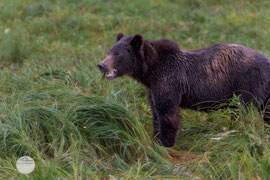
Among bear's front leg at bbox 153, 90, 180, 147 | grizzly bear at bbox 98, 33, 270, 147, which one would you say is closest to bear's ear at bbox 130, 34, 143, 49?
grizzly bear at bbox 98, 33, 270, 147

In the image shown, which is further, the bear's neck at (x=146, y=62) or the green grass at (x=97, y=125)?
the bear's neck at (x=146, y=62)

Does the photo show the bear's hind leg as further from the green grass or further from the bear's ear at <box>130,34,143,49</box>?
the bear's ear at <box>130,34,143,49</box>

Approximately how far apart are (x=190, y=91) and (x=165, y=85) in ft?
1.10

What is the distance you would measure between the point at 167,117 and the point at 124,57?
913 mm

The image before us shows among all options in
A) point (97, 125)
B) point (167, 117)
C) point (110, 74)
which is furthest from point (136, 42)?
point (97, 125)

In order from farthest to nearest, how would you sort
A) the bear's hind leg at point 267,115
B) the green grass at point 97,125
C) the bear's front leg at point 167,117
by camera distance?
1. the bear's hind leg at point 267,115
2. the bear's front leg at point 167,117
3. the green grass at point 97,125

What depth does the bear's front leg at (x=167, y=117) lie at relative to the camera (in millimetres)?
4629

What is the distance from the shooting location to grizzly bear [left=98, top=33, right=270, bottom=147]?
4648 mm

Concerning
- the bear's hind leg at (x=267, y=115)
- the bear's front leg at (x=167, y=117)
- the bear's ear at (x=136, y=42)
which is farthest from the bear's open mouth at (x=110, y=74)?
the bear's hind leg at (x=267, y=115)

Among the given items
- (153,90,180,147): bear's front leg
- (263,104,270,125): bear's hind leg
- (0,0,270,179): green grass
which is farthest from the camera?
(263,104,270,125): bear's hind leg

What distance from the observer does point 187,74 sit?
476 cm

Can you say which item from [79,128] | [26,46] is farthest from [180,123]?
[26,46]

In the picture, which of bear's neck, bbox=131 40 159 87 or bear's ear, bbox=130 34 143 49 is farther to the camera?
bear's neck, bbox=131 40 159 87

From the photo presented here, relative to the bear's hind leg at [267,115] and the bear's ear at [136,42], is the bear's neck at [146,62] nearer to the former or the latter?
the bear's ear at [136,42]
